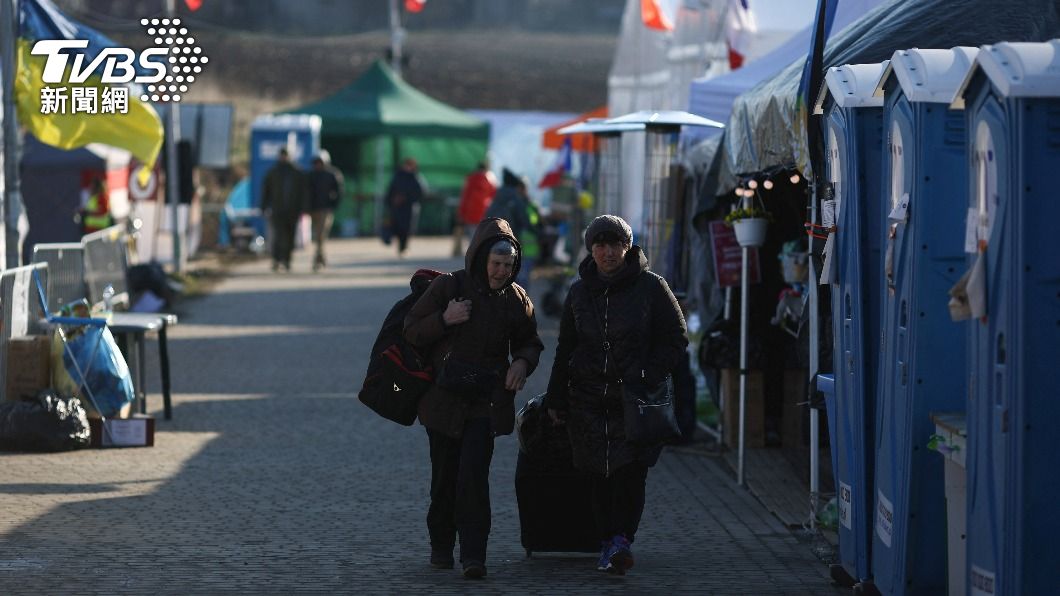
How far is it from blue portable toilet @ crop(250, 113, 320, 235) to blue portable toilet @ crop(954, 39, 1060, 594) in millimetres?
30261

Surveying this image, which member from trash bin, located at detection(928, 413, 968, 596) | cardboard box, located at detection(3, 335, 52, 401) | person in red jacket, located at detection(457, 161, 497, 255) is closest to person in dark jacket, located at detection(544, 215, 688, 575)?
trash bin, located at detection(928, 413, 968, 596)

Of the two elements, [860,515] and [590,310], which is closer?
[860,515]

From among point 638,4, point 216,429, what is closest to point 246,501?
point 216,429

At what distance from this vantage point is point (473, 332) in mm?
8352

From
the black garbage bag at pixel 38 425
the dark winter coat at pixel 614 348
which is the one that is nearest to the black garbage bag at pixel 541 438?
the dark winter coat at pixel 614 348

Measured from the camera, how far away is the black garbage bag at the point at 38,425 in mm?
11812

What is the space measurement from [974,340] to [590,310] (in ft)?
7.99

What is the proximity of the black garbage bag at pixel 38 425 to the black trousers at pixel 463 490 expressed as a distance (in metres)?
4.18

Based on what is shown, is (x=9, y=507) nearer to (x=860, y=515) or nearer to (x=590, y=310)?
(x=590, y=310)

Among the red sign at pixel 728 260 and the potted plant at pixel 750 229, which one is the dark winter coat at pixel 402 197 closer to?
the red sign at pixel 728 260

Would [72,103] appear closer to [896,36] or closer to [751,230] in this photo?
[751,230]

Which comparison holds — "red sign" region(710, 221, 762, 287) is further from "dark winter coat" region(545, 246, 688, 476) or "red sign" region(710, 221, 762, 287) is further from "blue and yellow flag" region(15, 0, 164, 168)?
"blue and yellow flag" region(15, 0, 164, 168)

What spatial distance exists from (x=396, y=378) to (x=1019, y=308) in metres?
3.41

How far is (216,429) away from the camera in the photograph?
13.4 metres
